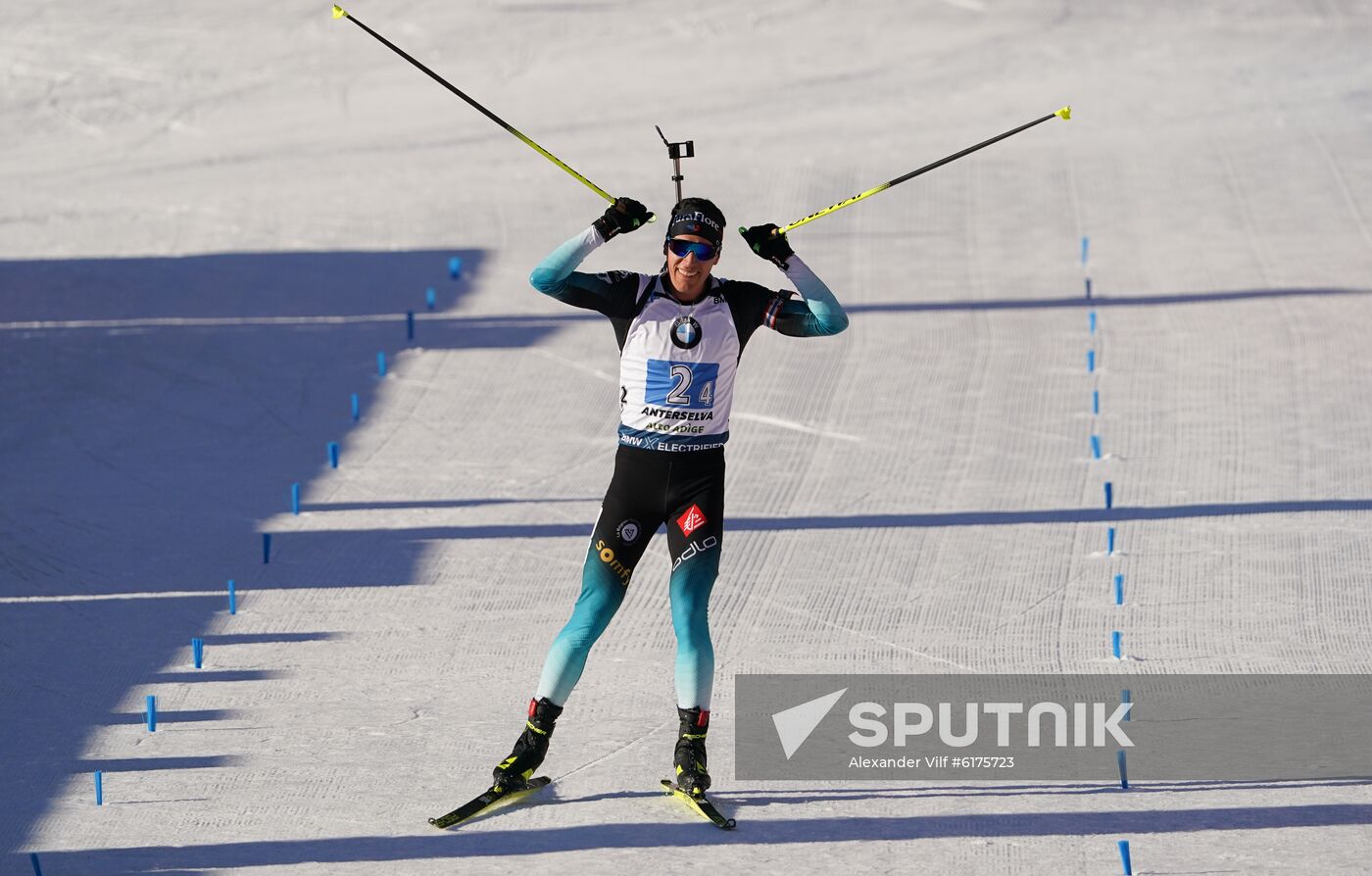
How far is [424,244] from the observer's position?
16422 mm

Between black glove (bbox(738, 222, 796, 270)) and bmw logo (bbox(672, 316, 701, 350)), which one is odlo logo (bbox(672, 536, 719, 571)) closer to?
bmw logo (bbox(672, 316, 701, 350))

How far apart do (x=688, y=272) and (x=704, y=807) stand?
175cm

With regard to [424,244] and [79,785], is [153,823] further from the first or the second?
[424,244]

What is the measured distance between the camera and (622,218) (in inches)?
270

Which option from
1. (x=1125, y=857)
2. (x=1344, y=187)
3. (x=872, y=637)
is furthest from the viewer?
(x=1344, y=187)

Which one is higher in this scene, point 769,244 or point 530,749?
point 769,244

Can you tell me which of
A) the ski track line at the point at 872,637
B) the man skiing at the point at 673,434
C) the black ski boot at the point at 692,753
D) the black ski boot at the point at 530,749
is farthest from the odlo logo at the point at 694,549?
the ski track line at the point at 872,637

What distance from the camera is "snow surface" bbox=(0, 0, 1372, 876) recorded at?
6875 millimetres

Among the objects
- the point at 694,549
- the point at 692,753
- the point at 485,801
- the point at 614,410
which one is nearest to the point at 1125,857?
the point at 692,753

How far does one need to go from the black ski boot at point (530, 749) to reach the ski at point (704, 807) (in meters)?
0.44

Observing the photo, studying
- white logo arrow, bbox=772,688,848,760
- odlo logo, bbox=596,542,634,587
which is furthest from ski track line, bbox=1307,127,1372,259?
odlo logo, bbox=596,542,634,587

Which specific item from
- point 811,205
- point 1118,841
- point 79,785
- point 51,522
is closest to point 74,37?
point 811,205

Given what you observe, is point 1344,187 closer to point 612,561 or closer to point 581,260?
point 581,260

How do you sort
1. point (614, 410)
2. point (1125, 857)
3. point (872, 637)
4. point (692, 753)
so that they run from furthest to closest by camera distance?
point (614, 410) → point (872, 637) → point (692, 753) → point (1125, 857)
